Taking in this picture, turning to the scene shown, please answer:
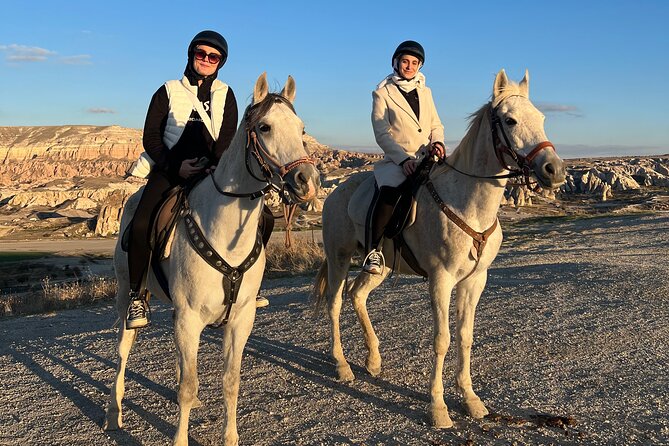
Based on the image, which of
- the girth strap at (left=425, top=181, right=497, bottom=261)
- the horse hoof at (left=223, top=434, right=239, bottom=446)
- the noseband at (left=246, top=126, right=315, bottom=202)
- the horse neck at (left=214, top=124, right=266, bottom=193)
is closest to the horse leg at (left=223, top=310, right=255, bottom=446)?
the horse hoof at (left=223, top=434, right=239, bottom=446)

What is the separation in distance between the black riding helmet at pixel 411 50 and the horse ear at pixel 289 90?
2.39 meters

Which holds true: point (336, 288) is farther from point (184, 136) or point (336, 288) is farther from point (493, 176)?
point (184, 136)

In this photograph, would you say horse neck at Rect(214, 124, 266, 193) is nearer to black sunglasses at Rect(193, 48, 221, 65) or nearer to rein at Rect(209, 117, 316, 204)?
rein at Rect(209, 117, 316, 204)

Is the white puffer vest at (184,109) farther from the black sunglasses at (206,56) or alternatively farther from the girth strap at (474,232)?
the girth strap at (474,232)

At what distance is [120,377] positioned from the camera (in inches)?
203

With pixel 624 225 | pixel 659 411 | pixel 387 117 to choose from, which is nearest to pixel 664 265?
pixel 659 411

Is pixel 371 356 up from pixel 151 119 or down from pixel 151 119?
down

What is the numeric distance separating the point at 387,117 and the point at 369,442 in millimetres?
3343

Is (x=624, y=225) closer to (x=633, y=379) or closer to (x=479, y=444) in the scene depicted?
(x=633, y=379)

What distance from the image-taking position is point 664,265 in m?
11.2

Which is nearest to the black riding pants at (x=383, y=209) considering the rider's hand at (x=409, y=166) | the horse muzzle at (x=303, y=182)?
the rider's hand at (x=409, y=166)

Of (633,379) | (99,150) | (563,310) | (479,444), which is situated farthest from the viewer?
(99,150)

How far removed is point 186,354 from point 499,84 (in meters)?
3.55

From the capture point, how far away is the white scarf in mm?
5918
